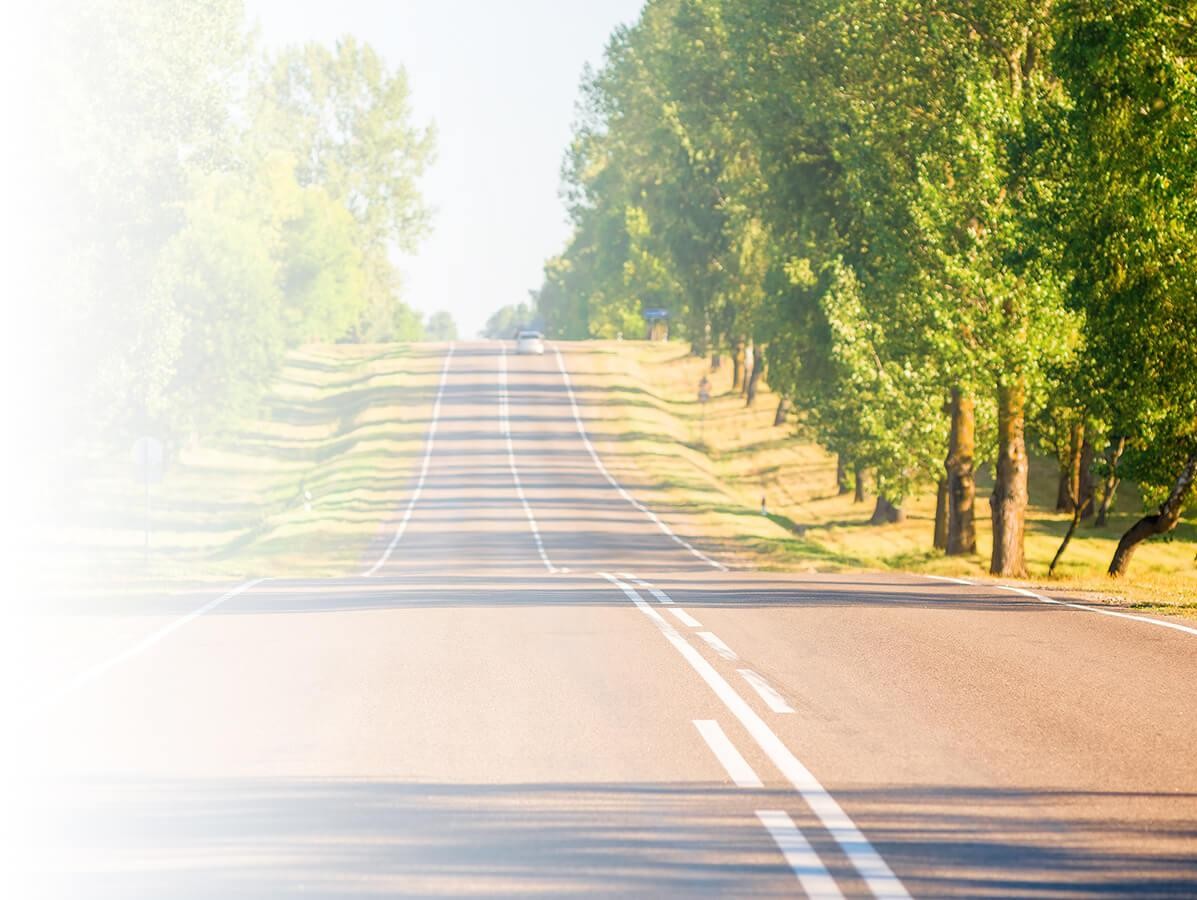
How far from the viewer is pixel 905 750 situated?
359 inches

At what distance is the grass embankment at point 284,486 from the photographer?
4400cm

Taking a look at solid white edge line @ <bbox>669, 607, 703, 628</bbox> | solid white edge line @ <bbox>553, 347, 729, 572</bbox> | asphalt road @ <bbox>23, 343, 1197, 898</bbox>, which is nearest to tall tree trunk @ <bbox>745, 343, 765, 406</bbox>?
solid white edge line @ <bbox>553, 347, 729, 572</bbox>

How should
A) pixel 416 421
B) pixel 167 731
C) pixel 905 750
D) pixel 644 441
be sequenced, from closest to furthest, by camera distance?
pixel 905 750, pixel 167 731, pixel 644 441, pixel 416 421

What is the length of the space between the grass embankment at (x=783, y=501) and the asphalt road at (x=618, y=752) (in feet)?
31.9

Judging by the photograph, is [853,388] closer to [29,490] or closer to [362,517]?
[362,517]

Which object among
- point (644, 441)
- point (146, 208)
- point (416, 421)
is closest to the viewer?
point (146, 208)

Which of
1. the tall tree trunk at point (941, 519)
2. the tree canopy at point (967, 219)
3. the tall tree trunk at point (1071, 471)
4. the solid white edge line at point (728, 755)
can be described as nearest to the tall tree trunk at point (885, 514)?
the tall tree trunk at point (1071, 471)

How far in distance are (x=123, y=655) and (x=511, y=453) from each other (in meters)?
52.7

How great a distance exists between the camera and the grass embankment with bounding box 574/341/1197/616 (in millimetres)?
39875

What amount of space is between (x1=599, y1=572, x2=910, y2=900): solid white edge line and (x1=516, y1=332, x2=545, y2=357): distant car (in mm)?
88084

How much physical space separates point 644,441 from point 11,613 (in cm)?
5321

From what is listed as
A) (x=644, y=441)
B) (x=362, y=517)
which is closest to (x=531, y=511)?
(x=362, y=517)

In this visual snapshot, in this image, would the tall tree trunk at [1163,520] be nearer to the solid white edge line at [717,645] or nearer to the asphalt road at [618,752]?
the asphalt road at [618,752]

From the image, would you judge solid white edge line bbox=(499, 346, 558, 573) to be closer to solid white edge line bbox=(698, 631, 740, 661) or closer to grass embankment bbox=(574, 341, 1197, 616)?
grass embankment bbox=(574, 341, 1197, 616)
